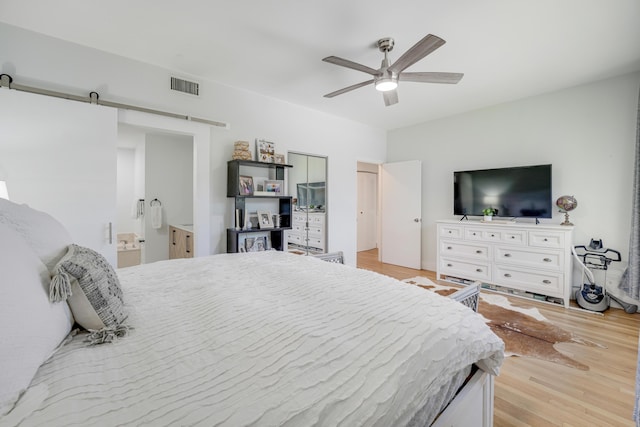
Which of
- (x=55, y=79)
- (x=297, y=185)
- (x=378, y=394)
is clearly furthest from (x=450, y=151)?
(x=55, y=79)

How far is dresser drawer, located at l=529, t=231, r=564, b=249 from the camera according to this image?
10.5 ft

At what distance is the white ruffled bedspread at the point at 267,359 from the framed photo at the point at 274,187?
233 cm

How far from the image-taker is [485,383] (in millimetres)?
1286

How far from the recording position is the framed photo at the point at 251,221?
3447mm

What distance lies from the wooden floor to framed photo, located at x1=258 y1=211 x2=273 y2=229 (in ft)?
8.94

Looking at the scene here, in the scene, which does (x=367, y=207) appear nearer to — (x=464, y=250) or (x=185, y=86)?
(x=464, y=250)

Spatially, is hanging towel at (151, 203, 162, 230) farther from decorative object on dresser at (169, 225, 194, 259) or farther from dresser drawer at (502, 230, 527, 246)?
dresser drawer at (502, 230, 527, 246)

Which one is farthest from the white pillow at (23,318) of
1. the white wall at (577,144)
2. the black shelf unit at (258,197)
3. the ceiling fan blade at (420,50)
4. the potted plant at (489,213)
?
the white wall at (577,144)

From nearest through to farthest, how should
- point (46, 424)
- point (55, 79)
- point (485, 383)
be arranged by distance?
point (46, 424)
point (485, 383)
point (55, 79)

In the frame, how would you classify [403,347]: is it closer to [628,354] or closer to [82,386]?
[82,386]

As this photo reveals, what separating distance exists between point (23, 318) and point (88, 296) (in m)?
0.27

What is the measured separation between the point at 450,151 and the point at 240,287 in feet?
14.5

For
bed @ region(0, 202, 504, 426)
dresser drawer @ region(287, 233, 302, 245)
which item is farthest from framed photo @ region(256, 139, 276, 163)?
bed @ region(0, 202, 504, 426)

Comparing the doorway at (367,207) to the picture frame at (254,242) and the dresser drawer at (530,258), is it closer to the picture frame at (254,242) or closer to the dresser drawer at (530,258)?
the dresser drawer at (530,258)
